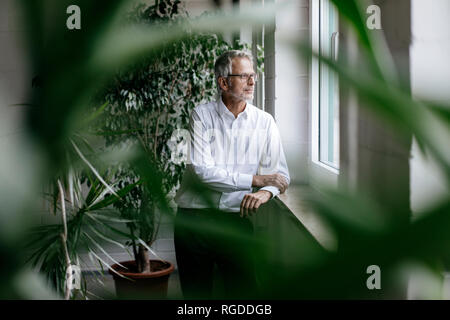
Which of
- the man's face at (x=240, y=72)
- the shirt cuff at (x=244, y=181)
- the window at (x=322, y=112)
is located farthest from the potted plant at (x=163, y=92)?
the shirt cuff at (x=244, y=181)

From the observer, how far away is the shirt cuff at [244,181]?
1.99m

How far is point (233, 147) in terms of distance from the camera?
2191 mm

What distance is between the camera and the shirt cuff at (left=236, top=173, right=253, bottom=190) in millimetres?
1986

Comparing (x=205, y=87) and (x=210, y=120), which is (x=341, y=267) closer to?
Result: (x=210, y=120)

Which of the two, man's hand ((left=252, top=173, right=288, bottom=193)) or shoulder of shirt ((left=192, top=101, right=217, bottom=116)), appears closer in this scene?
man's hand ((left=252, top=173, right=288, bottom=193))

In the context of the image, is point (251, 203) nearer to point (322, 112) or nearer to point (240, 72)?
point (240, 72)

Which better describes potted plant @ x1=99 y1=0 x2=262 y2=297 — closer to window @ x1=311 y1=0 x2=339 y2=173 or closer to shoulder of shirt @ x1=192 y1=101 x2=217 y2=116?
window @ x1=311 y1=0 x2=339 y2=173

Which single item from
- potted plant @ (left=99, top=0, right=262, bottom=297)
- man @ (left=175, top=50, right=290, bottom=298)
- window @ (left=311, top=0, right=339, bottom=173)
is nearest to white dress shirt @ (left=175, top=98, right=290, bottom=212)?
man @ (left=175, top=50, right=290, bottom=298)

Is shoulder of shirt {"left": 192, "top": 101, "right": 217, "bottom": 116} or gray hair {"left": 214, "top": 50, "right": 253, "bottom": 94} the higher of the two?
gray hair {"left": 214, "top": 50, "right": 253, "bottom": 94}

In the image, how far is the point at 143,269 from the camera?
297cm
